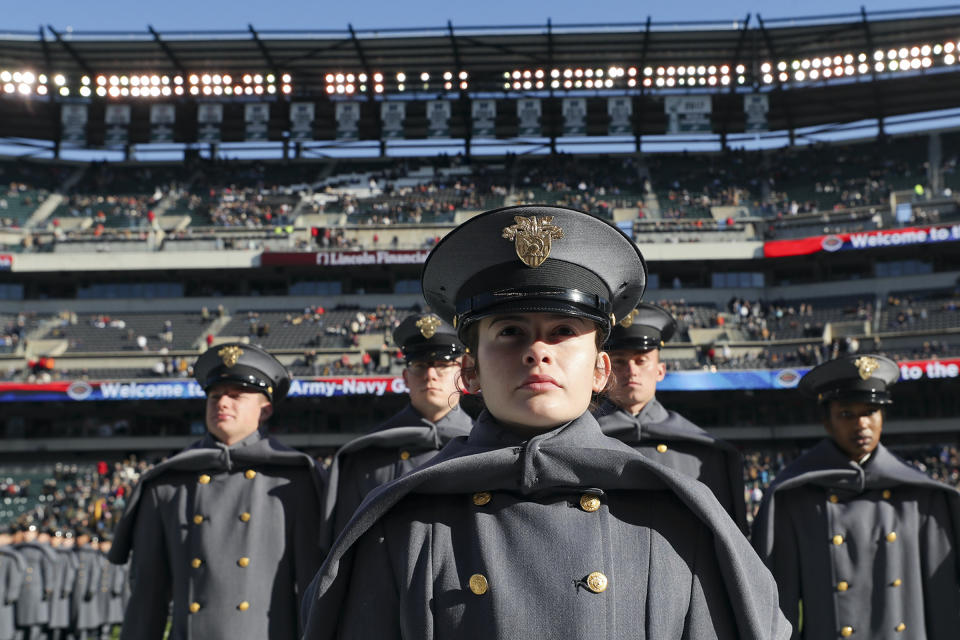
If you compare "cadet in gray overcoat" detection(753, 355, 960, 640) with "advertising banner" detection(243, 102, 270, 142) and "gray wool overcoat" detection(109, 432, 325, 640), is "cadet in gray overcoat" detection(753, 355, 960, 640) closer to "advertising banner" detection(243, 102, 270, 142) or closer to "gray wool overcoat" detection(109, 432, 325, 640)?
"gray wool overcoat" detection(109, 432, 325, 640)

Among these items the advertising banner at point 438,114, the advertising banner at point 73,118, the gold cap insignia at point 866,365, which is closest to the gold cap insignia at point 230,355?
the gold cap insignia at point 866,365

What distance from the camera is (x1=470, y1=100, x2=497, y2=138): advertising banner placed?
48406 millimetres

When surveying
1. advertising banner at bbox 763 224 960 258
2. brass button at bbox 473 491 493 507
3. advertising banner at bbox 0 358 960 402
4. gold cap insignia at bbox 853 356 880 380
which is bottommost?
brass button at bbox 473 491 493 507

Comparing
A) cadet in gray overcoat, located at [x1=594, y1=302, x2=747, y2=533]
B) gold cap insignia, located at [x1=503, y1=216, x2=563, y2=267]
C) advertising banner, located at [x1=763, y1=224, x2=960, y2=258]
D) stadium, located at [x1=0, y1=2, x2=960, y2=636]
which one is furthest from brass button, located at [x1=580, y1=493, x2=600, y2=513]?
advertising banner, located at [x1=763, y1=224, x2=960, y2=258]

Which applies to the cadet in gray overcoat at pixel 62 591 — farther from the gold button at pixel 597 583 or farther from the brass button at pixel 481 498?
the gold button at pixel 597 583

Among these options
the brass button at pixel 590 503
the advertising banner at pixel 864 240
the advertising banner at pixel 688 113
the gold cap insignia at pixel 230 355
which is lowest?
the brass button at pixel 590 503

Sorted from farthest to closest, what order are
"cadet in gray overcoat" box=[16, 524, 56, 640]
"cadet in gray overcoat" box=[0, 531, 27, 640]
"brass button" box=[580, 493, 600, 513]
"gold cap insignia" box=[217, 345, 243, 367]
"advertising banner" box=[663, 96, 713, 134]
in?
"advertising banner" box=[663, 96, 713, 134], "cadet in gray overcoat" box=[16, 524, 56, 640], "cadet in gray overcoat" box=[0, 531, 27, 640], "gold cap insignia" box=[217, 345, 243, 367], "brass button" box=[580, 493, 600, 513]

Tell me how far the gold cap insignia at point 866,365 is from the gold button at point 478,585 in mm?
4548

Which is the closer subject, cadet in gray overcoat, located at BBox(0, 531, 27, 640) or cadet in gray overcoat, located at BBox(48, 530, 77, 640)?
cadet in gray overcoat, located at BBox(0, 531, 27, 640)

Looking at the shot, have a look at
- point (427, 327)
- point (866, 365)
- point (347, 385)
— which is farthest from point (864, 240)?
point (427, 327)

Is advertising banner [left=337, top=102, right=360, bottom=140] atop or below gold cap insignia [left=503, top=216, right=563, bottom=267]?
atop

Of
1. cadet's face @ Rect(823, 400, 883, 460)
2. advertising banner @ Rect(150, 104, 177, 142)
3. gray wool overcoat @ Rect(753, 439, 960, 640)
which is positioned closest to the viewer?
gray wool overcoat @ Rect(753, 439, 960, 640)

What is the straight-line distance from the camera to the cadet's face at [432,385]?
262 inches

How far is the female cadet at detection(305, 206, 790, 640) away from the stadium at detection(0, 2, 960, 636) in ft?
110
